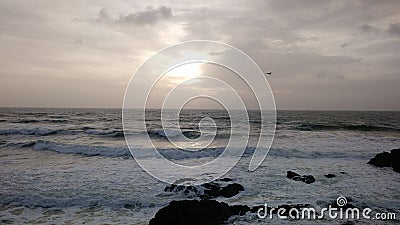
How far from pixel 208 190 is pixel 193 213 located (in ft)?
11.1

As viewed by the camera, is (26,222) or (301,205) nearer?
(26,222)

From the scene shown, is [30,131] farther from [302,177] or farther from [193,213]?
[193,213]

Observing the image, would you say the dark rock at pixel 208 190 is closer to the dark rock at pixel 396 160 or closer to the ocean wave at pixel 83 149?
the dark rock at pixel 396 160

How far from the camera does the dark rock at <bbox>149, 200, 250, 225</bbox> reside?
726 centimetres

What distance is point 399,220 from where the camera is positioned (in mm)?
8109

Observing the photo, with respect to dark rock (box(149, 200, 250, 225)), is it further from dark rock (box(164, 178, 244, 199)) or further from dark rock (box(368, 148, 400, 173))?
dark rock (box(368, 148, 400, 173))

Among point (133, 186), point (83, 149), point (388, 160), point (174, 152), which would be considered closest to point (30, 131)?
point (83, 149)

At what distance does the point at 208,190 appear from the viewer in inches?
428

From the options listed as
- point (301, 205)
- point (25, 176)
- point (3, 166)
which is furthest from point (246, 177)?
point (3, 166)

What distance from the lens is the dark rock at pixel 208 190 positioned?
413 inches

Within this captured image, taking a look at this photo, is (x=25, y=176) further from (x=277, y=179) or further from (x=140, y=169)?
(x=277, y=179)

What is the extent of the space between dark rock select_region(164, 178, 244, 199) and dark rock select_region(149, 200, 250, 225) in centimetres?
220

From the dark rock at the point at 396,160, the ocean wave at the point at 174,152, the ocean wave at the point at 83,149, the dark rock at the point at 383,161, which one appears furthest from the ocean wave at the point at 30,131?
the dark rock at the point at 396,160

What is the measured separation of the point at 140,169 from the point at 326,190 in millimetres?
8795
